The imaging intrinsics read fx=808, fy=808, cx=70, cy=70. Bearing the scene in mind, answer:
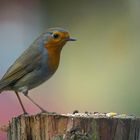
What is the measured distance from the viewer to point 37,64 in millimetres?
5641

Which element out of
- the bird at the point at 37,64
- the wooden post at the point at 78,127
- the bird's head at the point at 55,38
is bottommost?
the wooden post at the point at 78,127

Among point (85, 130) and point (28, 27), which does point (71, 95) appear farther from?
point (85, 130)

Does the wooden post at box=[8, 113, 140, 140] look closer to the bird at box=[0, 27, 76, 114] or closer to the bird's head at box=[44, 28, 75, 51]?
the bird at box=[0, 27, 76, 114]

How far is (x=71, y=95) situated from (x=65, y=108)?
55.9 inches

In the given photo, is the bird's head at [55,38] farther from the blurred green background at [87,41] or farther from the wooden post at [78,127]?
the blurred green background at [87,41]

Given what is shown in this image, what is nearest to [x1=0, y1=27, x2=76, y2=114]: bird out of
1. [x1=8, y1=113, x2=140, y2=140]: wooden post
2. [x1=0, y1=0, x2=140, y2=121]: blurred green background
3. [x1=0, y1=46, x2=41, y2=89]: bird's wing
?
[x1=0, y1=46, x2=41, y2=89]: bird's wing

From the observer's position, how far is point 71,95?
10312 millimetres

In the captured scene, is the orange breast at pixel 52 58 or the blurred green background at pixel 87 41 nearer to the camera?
the orange breast at pixel 52 58

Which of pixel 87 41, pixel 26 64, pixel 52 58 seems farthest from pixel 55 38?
pixel 87 41

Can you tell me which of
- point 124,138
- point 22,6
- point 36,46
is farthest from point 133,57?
point 124,138

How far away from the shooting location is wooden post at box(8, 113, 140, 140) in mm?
4375

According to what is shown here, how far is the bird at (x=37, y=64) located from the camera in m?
5.57

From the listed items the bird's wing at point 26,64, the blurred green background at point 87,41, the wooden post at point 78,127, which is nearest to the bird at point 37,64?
the bird's wing at point 26,64

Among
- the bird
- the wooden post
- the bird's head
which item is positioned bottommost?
the wooden post
